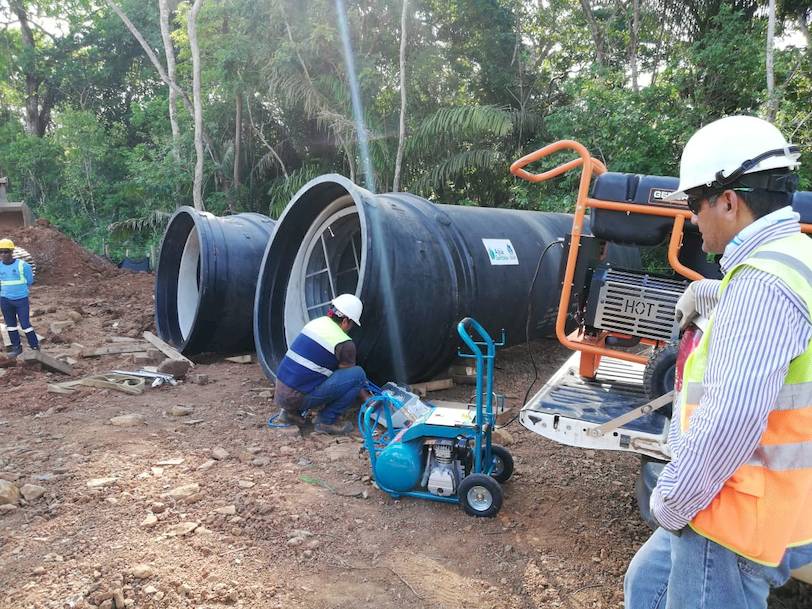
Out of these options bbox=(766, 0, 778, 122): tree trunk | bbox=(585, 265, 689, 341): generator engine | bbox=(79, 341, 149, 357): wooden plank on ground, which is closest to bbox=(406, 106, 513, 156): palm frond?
bbox=(766, 0, 778, 122): tree trunk

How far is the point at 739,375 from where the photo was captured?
130 cm

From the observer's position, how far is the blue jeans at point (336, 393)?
5.40 meters

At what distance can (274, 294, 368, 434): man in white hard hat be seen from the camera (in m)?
5.38

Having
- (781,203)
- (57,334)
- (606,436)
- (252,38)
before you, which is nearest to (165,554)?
(606,436)

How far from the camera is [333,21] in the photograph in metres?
16.2

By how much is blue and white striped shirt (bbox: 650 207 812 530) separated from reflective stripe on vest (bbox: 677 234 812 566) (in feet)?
0.12

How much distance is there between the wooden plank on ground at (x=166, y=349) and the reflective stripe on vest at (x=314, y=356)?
254cm

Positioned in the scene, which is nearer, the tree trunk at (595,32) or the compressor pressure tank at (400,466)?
the compressor pressure tank at (400,466)

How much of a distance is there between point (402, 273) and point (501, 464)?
6.69ft

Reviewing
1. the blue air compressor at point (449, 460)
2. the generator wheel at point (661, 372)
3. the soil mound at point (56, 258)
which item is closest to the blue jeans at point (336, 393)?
the blue air compressor at point (449, 460)

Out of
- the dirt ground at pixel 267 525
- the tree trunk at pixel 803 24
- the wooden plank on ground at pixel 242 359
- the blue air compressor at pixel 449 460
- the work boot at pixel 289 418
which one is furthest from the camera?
the tree trunk at pixel 803 24

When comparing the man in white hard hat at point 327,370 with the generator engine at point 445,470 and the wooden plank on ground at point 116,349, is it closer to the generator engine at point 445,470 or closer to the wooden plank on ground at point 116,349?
the generator engine at point 445,470

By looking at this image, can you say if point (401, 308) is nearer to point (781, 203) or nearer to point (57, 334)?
point (781, 203)

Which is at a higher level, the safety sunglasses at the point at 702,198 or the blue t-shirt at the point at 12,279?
the safety sunglasses at the point at 702,198
